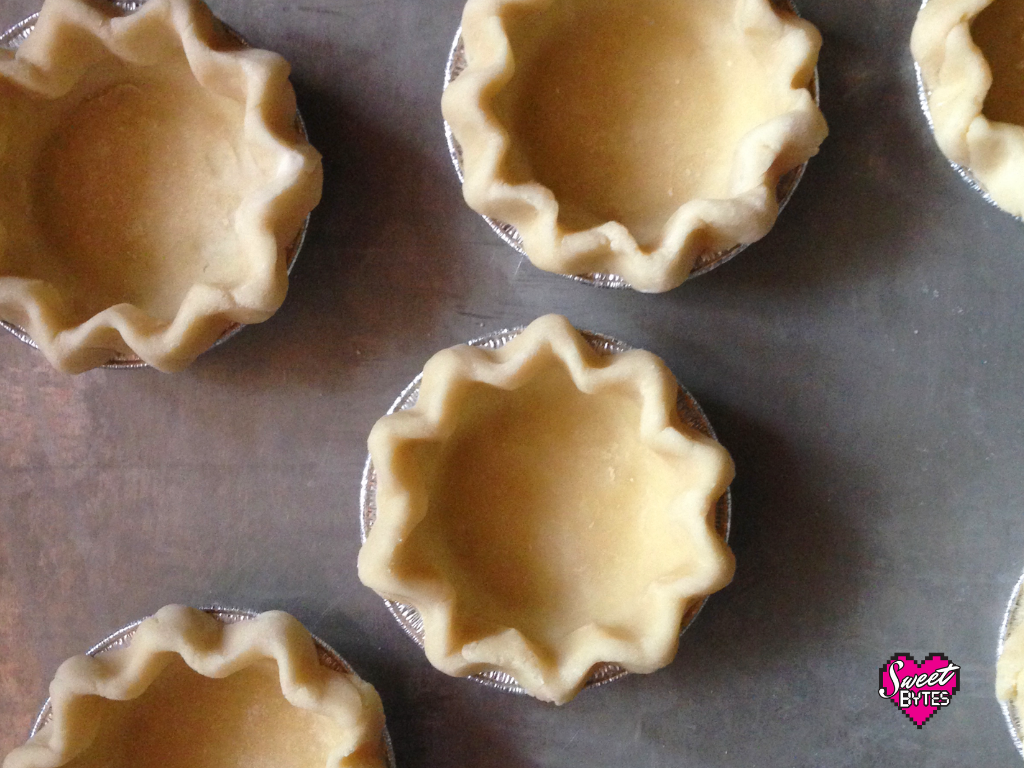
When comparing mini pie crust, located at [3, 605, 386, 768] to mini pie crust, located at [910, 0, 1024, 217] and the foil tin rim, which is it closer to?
the foil tin rim

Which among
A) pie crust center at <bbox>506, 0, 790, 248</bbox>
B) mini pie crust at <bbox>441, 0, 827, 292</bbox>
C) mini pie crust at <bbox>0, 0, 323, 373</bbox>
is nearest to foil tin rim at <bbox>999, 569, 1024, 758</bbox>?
mini pie crust at <bbox>441, 0, 827, 292</bbox>

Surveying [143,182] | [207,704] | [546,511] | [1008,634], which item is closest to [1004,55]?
[1008,634]

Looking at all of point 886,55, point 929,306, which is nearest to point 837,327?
point 929,306

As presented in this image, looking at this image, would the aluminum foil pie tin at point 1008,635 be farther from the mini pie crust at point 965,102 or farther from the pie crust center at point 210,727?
the pie crust center at point 210,727

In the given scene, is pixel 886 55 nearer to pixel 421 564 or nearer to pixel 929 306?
pixel 929 306

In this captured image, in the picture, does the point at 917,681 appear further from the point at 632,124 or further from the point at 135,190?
the point at 135,190

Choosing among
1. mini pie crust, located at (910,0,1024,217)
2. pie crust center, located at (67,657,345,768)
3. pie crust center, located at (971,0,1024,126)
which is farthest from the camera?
pie crust center, located at (67,657,345,768)
